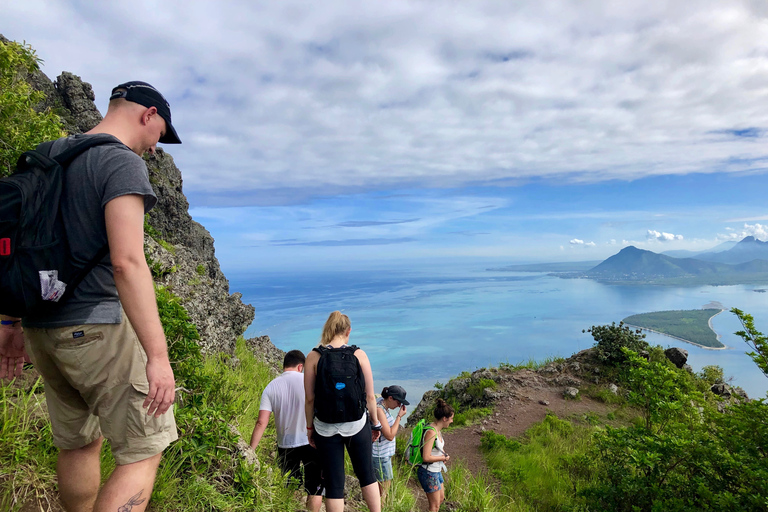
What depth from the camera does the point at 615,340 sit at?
13930mm

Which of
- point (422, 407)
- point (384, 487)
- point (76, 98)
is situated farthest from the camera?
point (76, 98)

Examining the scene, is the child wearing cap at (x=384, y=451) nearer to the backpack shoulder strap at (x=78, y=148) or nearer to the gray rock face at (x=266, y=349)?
the backpack shoulder strap at (x=78, y=148)

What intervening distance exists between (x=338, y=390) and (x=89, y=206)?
8.07 feet

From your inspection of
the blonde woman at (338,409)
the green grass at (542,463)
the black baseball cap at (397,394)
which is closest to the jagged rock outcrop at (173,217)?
the black baseball cap at (397,394)

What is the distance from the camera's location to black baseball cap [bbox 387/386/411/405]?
581 centimetres

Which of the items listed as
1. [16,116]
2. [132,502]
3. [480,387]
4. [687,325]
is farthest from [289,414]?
[687,325]

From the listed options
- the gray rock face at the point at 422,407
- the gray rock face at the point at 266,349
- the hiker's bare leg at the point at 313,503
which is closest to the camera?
the hiker's bare leg at the point at 313,503

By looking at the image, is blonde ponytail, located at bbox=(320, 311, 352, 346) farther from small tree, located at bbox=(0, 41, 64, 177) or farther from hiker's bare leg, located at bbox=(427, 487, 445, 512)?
small tree, located at bbox=(0, 41, 64, 177)

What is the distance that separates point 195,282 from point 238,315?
4743mm

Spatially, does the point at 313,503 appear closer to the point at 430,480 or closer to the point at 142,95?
the point at 430,480

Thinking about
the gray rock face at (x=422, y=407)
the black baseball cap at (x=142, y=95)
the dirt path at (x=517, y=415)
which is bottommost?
the gray rock face at (x=422, y=407)

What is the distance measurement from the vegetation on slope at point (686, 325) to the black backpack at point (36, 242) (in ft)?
266

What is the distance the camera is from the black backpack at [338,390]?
3.63m

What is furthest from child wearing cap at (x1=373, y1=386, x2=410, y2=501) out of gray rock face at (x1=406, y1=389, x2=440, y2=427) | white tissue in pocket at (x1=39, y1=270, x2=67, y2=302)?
gray rock face at (x1=406, y1=389, x2=440, y2=427)
